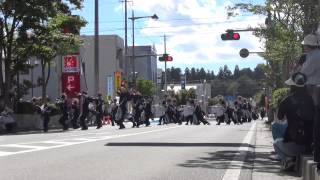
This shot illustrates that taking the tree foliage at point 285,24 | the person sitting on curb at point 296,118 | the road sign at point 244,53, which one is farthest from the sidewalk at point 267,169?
the road sign at point 244,53

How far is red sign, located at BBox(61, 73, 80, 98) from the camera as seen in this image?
4103 centimetres

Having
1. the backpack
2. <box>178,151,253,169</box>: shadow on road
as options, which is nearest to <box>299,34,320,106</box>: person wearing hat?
the backpack

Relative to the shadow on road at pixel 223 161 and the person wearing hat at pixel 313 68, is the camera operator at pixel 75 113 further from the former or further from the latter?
the person wearing hat at pixel 313 68

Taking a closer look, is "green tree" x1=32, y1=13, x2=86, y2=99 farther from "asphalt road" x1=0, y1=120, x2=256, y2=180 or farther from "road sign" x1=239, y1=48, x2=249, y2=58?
"asphalt road" x1=0, y1=120, x2=256, y2=180

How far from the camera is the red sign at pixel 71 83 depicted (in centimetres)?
4103

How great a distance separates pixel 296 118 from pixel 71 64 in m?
33.3

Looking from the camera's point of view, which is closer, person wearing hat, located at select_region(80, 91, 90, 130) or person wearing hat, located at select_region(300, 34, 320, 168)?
person wearing hat, located at select_region(300, 34, 320, 168)

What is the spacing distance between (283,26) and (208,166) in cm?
1102

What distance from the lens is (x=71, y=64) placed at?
4147 centimetres

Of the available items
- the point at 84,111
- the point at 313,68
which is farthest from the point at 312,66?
the point at 84,111

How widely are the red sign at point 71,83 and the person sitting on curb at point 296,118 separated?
32.0m

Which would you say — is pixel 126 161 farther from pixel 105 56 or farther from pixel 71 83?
pixel 105 56

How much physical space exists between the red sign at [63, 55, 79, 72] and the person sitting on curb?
106 feet

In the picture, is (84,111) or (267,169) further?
(84,111)
